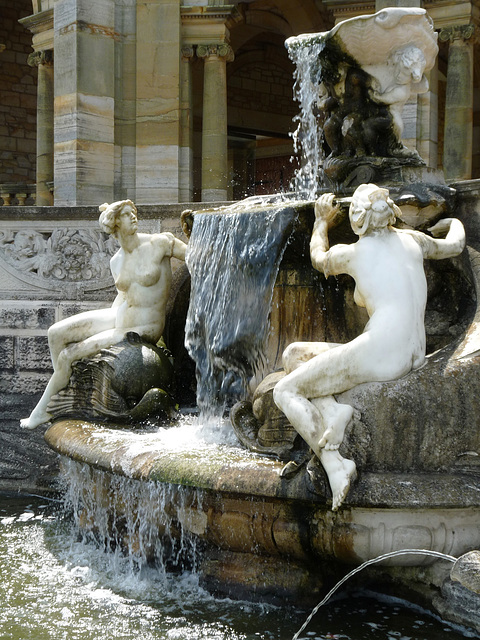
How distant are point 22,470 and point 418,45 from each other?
14.8 ft

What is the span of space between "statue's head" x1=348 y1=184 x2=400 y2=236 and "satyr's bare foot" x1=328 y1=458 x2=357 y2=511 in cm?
130

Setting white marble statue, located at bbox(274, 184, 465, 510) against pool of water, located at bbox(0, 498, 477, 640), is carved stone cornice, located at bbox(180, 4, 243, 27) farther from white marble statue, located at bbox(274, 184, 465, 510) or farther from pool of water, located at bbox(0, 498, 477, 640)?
pool of water, located at bbox(0, 498, 477, 640)

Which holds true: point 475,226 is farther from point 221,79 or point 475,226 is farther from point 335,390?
point 221,79

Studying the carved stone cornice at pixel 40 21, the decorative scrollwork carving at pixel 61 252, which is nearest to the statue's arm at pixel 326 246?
the decorative scrollwork carving at pixel 61 252

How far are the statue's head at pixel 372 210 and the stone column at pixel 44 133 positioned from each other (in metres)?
10.1

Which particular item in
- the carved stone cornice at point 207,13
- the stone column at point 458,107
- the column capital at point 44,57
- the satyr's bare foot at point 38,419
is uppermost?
the carved stone cornice at point 207,13

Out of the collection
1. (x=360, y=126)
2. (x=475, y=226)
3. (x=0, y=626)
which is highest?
(x=360, y=126)

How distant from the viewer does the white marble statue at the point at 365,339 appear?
4.34 meters

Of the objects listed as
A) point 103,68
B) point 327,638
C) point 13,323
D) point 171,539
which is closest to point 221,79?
point 103,68

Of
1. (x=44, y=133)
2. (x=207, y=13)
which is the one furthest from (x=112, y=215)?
(x=44, y=133)

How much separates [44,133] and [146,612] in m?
11.3

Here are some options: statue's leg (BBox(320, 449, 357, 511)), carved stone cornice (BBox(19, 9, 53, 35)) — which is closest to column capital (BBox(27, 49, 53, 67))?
carved stone cornice (BBox(19, 9, 53, 35))

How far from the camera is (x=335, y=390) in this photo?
4.45m

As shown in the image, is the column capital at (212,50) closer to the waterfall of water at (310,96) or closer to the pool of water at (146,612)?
the waterfall of water at (310,96)
